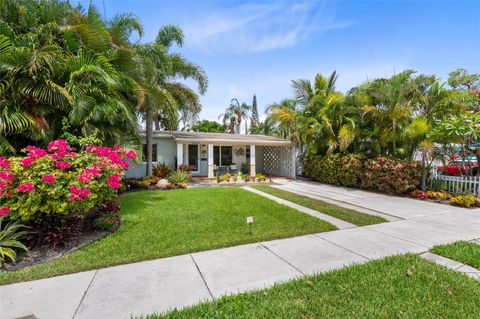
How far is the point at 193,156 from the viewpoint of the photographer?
15.6 metres

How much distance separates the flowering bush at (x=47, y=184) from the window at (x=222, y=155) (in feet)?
39.2

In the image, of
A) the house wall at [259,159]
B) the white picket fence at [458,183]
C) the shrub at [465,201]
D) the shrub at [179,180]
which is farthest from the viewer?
the house wall at [259,159]

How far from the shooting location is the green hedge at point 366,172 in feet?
29.8

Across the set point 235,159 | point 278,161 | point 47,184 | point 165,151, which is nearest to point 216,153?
point 235,159

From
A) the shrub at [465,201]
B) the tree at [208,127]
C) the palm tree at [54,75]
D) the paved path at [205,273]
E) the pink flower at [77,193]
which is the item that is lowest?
the paved path at [205,273]

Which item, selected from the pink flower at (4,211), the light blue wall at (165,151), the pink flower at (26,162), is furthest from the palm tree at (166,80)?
the pink flower at (4,211)

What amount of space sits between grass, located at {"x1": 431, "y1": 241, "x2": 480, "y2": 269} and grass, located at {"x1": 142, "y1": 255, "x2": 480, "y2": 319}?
0.67 m

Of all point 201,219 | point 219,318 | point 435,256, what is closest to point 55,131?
point 201,219

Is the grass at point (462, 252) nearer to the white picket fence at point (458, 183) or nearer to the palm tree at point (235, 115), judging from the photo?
the white picket fence at point (458, 183)

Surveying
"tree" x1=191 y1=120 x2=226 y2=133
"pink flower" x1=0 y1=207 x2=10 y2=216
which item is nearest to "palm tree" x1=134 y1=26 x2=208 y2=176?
"pink flower" x1=0 y1=207 x2=10 y2=216

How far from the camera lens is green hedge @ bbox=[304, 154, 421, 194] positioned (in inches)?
358

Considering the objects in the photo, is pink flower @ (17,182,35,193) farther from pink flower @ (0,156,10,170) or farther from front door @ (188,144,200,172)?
front door @ (188,144,200,172)

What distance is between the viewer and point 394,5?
27.0 feet

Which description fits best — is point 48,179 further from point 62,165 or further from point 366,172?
point 366,172
